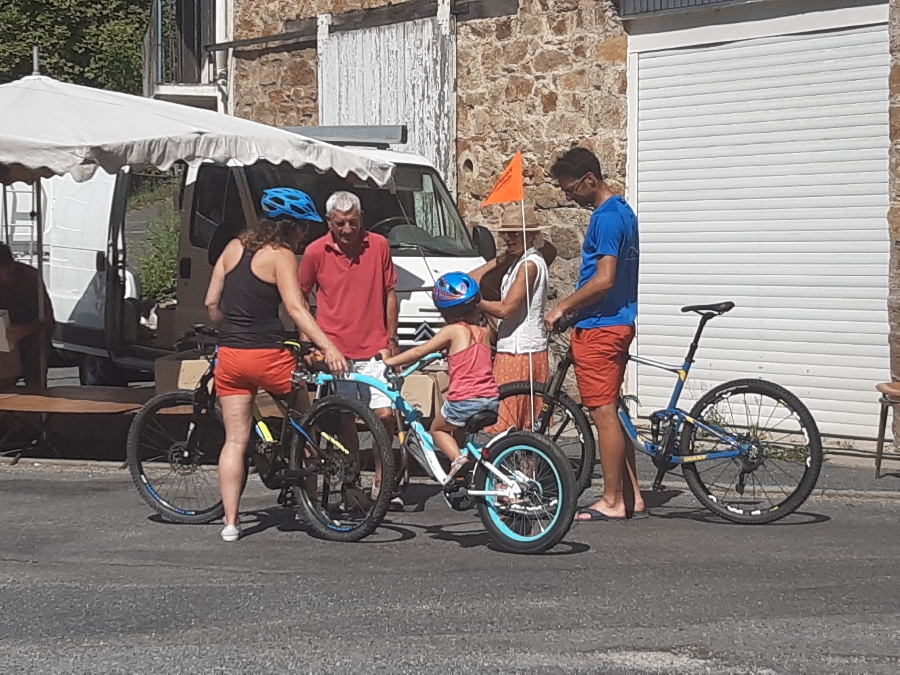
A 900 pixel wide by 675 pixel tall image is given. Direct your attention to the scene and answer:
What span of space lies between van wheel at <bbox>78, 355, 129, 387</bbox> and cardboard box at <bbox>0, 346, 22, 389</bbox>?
10.6 ft

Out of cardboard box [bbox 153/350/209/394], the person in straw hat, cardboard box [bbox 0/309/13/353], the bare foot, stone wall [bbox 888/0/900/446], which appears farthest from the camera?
stone wall [bbox 888/0/900/446]

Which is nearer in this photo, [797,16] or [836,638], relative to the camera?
[836,638]

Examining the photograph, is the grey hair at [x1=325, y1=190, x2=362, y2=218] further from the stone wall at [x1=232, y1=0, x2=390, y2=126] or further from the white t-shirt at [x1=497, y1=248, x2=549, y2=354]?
the stone wall at [x1=232, y1=0, x2=390, y2=126]

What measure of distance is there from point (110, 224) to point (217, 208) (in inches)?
91.2

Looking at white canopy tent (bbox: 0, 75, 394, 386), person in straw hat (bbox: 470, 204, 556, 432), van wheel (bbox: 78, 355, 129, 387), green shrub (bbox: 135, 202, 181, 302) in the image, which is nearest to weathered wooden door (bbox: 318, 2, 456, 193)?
van wheel (bbox: 78, 355, 129, 387)

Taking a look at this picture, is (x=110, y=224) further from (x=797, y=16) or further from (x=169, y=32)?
(x=169, y=32)

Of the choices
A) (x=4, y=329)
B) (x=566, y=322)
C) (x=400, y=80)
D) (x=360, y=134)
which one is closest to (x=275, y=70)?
(x=400, y=80)

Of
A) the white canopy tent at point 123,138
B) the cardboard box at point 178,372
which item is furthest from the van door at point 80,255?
the cardboard box at point 178,372

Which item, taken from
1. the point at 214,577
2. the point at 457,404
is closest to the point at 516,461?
the point at 457,404

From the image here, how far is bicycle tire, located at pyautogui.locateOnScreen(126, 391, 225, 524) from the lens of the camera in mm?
7871

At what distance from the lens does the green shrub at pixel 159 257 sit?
70.7ft

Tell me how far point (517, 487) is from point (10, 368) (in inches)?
216

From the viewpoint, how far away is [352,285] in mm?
8117

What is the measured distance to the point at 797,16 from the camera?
473 inches
